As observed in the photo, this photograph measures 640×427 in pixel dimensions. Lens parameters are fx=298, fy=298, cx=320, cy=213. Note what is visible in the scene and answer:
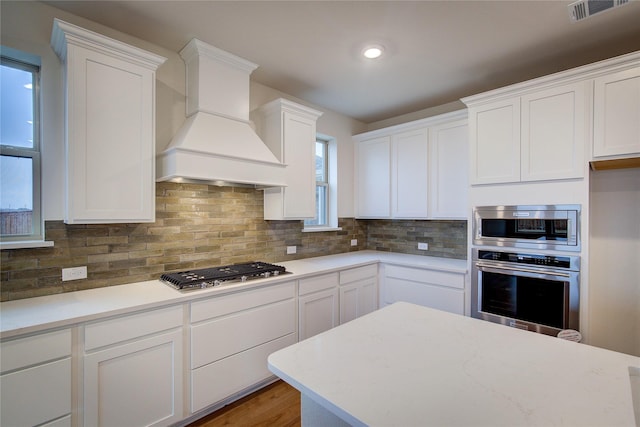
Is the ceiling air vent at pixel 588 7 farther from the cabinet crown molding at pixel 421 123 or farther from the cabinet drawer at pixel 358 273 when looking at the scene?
the cabinet drawer at pixel 358 273

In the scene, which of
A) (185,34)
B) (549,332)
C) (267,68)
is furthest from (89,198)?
(549,332)

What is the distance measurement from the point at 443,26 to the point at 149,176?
2.32 meters

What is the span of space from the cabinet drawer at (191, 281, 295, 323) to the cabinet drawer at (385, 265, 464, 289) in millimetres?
1319

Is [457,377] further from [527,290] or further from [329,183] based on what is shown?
[329,183]

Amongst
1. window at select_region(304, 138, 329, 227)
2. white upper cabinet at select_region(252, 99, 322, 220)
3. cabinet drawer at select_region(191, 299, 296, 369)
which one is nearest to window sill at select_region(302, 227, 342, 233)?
window at select_region(304, 138, 329, 227)

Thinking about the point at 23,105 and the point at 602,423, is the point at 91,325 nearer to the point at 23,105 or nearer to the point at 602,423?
the point at 23,105

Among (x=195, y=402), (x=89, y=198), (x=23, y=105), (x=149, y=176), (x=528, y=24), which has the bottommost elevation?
(x=195, y=402)

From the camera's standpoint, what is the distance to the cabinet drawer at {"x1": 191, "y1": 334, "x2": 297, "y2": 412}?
80.2 inches

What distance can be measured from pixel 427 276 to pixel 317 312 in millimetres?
1210

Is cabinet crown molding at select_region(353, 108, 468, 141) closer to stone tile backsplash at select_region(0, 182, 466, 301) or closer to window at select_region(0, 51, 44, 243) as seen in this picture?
stone tile backsplash at select_region(0, 182, 466, 301)

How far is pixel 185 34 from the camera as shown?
7.35 feet

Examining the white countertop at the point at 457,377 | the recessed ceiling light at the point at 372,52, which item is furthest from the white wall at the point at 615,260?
the recessed ceiling light at the point at 372,52

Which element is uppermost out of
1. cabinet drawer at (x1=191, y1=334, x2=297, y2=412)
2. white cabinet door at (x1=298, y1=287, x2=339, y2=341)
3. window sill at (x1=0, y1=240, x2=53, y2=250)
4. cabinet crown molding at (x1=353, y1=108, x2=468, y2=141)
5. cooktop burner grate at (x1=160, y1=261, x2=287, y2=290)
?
cabinet crown molding at (x1=353, y1=108, x2=468, y2=141)

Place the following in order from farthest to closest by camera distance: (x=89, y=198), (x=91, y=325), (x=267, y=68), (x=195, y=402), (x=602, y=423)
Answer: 1. (x=267, y=68)
2. (x=195, y=402)
3. (x=89, y=198)
4. (x=91, y=325)
5. (x=602, y=423)
